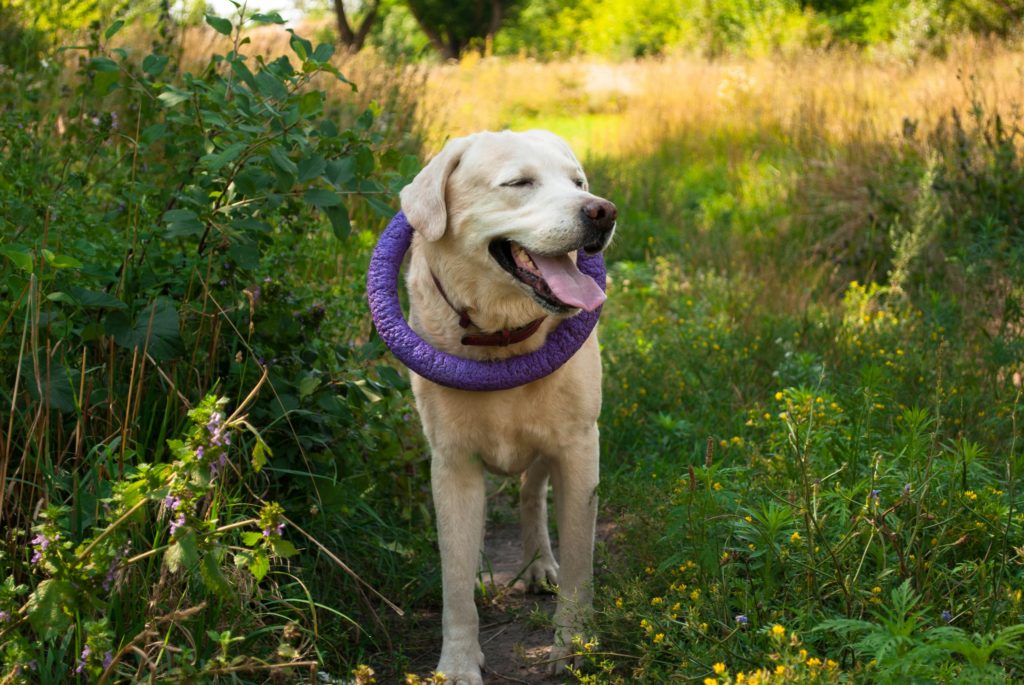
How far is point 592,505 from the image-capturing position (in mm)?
3434

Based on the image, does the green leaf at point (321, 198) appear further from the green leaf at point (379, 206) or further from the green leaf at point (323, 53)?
the green leaf at point (323, 53)

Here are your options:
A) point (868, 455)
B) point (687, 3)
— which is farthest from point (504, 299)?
point (687, 3)

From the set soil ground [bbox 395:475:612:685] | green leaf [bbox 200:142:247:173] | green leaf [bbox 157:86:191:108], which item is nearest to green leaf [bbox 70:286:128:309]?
green leaf [bbox 200:142:247:173]

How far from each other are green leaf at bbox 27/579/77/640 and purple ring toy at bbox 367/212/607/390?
128cm

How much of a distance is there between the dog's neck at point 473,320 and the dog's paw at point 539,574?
41.6 inches

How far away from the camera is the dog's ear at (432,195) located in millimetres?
3270

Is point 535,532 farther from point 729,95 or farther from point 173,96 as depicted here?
point 729,95

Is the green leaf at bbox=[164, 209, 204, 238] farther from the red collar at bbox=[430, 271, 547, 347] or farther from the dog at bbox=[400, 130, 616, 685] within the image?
the red collar at bbox=[430, 271, 547, 347]

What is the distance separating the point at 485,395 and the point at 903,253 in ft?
10.4

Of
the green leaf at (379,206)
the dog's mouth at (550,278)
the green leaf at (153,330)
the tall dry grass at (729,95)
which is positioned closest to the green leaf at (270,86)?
the green leaf at (379,206)

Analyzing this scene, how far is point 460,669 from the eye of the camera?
3.23 m

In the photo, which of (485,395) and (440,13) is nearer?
(485,395)

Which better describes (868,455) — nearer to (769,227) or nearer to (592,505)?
(592,505)

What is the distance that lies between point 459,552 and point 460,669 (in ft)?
1.18
